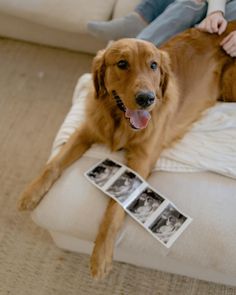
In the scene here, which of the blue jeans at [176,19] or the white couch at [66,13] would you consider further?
the white couch at [66,13]

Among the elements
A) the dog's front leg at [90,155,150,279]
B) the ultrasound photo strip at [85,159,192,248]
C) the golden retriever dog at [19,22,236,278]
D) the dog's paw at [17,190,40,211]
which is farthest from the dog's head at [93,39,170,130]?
the dog's paw at [17,190,40,211]

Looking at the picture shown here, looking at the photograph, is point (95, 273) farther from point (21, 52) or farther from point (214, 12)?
point (21, 52)

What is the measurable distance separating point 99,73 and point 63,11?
103 cm

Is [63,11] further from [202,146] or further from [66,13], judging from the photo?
[202,146]

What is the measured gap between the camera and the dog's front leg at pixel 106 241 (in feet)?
4.26

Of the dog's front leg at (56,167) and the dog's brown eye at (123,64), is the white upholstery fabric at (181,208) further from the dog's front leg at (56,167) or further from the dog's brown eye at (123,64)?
the dog's brown eye at (123,64)

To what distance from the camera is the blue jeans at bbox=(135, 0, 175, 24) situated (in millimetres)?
2074

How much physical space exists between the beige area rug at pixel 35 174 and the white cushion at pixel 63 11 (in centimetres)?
36

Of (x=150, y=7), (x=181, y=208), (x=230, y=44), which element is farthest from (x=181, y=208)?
(x=150, y=7)

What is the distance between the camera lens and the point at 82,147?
5.19 feet

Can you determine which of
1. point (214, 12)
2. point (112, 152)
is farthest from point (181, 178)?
point (214, 12)

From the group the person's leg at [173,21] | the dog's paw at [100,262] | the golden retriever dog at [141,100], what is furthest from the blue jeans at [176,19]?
the dog's paw at [100,262]

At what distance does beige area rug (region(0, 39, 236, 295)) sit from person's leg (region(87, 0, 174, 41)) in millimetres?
535

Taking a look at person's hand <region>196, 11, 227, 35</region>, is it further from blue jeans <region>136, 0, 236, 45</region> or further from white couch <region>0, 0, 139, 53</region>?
white couch <region>0, 0, 139, 53</region>
